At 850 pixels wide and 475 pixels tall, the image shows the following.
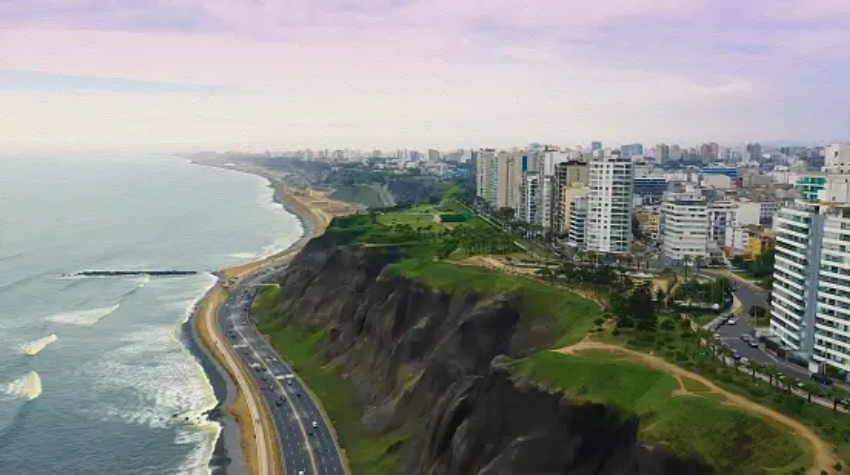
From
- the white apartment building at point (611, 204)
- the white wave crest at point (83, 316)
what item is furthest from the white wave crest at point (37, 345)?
the white apartment building at point (611, 204)

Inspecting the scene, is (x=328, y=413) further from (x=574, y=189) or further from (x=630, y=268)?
(x=574, y=189)

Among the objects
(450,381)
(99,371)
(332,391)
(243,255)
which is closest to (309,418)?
(332,391)

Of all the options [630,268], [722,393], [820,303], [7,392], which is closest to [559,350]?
[722,393]

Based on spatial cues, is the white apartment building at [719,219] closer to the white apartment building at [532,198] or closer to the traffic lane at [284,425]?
the white apartment building at [532,198]

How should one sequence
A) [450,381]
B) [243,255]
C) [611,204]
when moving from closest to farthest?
[450,381], [611,204], [243,255]

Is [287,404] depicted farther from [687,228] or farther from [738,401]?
[687,228]

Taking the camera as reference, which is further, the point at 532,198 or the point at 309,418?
the point at 532,198

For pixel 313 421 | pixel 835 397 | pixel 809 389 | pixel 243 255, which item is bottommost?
pixel 313 421
